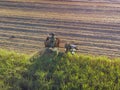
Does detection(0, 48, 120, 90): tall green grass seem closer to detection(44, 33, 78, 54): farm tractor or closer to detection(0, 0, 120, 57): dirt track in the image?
detection(44, 33, 78, 54): farm tractor

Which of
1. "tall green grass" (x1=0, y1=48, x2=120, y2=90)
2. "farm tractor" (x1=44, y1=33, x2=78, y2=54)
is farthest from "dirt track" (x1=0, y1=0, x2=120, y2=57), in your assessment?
"tall green grass" (x1=0, y1=48, x2=120, y2=90)

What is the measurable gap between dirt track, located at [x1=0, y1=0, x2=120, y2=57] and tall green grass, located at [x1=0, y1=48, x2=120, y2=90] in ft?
2.39

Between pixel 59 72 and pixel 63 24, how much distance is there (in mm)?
3685

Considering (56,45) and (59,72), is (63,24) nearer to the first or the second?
(56,45)

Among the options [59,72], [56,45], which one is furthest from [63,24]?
[59,72]

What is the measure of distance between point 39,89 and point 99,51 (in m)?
2.71

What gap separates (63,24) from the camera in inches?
487

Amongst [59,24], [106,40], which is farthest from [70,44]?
[59,24]

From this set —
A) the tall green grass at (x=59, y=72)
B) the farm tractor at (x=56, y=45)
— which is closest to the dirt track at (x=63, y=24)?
the farm tractor at (x=56, y=45)

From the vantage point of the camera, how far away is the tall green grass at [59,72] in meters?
8.73

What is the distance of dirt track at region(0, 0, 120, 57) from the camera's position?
421 inches

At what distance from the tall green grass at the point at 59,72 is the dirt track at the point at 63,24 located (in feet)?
2.39

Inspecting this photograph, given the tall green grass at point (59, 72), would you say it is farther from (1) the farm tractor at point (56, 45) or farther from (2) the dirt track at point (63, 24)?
(2) the dirt track at point (63, 24)

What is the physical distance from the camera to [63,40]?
11.0m
